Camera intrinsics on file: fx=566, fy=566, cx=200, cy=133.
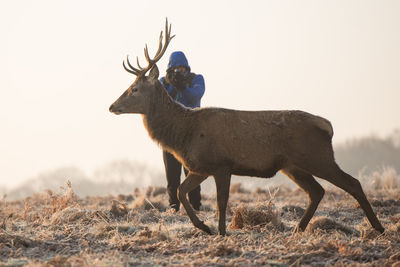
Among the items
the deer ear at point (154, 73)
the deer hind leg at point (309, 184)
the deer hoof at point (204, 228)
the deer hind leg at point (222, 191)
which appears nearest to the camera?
the deer hind leg at point (222, 191)

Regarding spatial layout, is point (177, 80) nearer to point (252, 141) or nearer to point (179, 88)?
point (179, 88)

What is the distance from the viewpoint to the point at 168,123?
815 cm

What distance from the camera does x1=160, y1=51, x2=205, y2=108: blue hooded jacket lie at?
33.0ft

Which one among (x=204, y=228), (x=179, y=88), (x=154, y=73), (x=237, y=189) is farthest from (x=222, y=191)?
(x=237, y=189)

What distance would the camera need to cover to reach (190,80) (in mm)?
10180

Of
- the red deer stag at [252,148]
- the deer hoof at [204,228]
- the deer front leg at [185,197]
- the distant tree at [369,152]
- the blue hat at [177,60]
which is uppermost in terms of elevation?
the blue hat at [177,60]

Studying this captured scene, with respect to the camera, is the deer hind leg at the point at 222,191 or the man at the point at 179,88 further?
the man at the point at 179,88

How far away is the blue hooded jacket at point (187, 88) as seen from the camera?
33.0ft

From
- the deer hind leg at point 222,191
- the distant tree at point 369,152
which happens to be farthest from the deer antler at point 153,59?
the distant tree at point 369,152

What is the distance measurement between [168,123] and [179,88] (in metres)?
2.09

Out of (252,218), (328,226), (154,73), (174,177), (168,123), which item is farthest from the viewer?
(174,177)

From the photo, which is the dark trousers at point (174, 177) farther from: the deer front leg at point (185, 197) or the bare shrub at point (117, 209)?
Result: the deer front leg at point (185, 197)

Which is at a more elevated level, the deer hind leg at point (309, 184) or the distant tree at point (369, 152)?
the deer hind leg at point (309, 184)

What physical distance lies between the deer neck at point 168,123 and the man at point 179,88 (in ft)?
5.59
